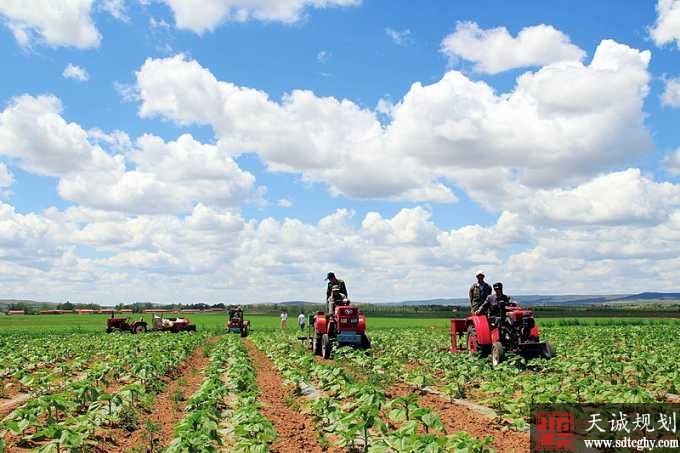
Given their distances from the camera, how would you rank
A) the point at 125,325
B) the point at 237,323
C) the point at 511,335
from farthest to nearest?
the point at 125,325
the point at 237,323
the point at 511,335

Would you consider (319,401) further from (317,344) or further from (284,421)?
(317,344)

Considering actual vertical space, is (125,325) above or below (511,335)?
below

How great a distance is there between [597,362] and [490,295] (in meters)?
3.19

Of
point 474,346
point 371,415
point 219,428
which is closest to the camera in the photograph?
point 371,415

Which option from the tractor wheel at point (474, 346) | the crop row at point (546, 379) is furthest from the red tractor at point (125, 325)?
the tractor wheel at point (474, 346)

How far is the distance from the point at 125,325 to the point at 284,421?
39126 mm

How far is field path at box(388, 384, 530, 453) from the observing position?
860 cm

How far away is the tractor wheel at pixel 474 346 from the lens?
687 inches

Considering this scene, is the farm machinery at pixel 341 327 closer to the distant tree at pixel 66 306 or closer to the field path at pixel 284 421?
the field path at pixel 284 421

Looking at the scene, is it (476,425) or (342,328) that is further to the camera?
(342,328)

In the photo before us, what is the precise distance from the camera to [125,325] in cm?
4644

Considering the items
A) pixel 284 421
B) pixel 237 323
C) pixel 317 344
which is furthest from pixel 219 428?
pixel 237 323

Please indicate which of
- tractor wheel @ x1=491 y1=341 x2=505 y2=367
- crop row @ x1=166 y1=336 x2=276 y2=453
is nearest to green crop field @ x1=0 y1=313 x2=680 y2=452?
crop row @ x1=166 y1=336 x2=276 y2=453

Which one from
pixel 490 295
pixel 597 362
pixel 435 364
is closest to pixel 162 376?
pixel 435 364
